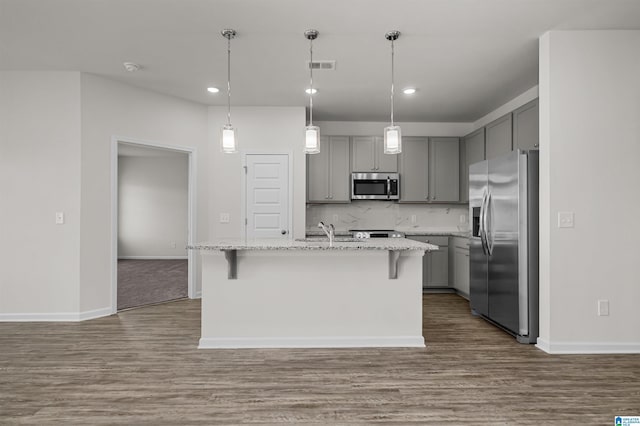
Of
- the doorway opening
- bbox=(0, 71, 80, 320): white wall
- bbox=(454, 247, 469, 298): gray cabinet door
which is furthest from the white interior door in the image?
the doorway opening

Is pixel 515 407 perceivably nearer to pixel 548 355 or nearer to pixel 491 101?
pixel 548 355

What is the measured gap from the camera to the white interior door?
516cm

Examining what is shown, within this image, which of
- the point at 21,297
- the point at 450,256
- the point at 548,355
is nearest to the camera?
the point at 548,355

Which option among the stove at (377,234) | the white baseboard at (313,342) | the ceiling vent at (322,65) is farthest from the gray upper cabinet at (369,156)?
the white baseboard at (313,342)

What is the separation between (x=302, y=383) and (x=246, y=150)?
347cm

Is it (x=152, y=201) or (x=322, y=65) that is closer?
(x=322, y=65)

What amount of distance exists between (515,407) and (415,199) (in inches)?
152

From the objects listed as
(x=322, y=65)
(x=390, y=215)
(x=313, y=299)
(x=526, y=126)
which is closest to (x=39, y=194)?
(x=313, y=299)

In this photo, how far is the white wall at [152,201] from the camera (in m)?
9.23

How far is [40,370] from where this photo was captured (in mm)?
2729

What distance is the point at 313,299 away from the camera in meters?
Result: 3.26

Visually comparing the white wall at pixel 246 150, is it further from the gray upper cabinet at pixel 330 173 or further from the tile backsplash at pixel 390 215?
the tile backsplash at pixel 390 215

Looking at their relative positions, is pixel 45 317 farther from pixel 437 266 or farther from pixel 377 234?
pixel 437 266

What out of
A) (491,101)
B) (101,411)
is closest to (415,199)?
(491,101)
